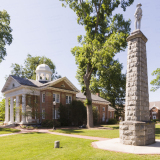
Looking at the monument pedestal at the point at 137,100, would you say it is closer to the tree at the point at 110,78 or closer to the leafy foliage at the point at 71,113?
the tree at the point at 110,78

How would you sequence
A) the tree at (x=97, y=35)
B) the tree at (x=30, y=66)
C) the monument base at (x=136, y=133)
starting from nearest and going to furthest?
the monument base at (x=136, y=133) → the tree at (x=97, y=35) → the tree at (x=30, y=66)

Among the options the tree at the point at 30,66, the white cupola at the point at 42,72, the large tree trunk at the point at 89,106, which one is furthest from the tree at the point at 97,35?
the tree at the point at 30,66

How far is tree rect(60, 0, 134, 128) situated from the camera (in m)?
20.6

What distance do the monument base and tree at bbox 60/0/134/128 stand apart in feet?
38.4

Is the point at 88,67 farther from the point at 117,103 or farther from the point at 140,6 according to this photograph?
the point at 117,103

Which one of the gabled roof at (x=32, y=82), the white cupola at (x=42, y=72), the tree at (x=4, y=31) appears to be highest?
the tree at (x=4, y=31)

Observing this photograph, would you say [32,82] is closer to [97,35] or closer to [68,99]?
[68,99]

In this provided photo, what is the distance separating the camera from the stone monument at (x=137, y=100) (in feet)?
30.4

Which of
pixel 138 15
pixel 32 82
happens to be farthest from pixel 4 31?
pixel 138 15

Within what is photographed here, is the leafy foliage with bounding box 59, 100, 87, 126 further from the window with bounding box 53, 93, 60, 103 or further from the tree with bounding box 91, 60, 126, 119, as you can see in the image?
the tree with bounding box 91, 60, 126, 119

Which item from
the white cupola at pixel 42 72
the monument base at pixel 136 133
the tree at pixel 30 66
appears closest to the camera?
the monument base at pixel 136 133

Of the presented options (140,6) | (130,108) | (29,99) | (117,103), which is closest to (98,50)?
(140,6)

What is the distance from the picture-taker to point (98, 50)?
2153cm

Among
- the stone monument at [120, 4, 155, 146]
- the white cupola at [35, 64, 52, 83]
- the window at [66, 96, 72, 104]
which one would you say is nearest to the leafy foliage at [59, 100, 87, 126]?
the window at [66, 96, 72, 104]
